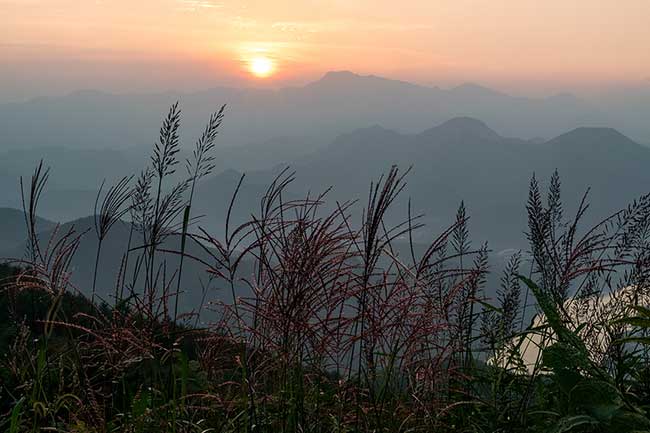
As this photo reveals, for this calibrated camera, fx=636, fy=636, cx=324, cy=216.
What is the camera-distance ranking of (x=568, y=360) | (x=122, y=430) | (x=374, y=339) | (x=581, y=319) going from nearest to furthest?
(x=568, y=360) < (x=374, y=339) < (x=122, y=430) < (x=581, y=319)

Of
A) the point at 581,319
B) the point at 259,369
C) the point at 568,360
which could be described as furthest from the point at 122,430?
the point at 581,319

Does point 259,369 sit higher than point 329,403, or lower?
higher

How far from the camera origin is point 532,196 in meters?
3.26

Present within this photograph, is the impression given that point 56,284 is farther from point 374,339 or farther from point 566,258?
point 566,258

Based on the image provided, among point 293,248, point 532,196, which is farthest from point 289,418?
point 532,196

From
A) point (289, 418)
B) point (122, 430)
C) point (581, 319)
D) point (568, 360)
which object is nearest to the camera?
point (568, 360)

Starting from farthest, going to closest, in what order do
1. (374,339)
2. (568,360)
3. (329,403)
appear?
1. (329,403)
2. (374,339)
3. (568,360)

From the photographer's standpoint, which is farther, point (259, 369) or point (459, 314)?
point (459, 314)

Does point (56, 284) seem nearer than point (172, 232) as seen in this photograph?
Yes

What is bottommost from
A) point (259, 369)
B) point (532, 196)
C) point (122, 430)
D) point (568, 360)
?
point (122, 430)

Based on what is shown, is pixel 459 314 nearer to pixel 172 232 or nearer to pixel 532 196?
pixel 532 196

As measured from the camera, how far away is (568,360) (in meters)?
2.38

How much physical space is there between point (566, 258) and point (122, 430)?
7.43ft

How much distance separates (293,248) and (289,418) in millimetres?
854
